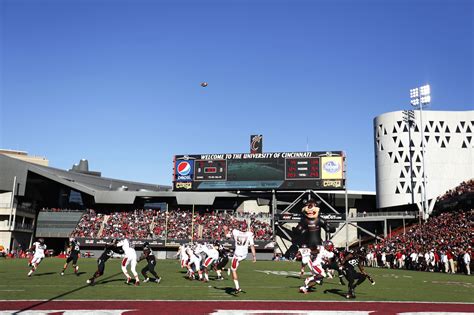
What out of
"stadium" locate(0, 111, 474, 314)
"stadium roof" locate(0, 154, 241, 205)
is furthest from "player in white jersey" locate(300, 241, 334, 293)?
"stadium roof" locate(0, 154, 241, 205)

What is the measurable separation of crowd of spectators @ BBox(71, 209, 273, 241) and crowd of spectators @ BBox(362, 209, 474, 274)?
18.1m

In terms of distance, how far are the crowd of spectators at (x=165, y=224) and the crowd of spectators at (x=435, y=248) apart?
18065 millimetres

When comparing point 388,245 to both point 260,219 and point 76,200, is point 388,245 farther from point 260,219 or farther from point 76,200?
point 76,200

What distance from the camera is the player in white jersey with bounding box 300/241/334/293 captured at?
16.7 meters

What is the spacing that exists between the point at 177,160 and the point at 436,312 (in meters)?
55.8

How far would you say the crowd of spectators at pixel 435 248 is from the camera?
114ft

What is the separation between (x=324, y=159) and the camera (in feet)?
204

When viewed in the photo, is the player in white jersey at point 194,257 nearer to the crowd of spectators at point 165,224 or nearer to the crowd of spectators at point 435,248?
the crowd of spectators at point 435,248

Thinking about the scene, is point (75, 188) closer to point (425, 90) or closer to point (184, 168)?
point (184, 168)

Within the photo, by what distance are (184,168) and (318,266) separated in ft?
161

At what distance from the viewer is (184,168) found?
2586 inches

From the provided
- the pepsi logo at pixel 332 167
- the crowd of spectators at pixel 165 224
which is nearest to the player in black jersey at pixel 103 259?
the crowd of spectators at pixel 165 224

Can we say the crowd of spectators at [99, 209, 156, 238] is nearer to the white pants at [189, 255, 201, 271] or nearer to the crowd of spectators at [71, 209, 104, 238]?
the crowd of spectators at [71, 209, 104, 238]

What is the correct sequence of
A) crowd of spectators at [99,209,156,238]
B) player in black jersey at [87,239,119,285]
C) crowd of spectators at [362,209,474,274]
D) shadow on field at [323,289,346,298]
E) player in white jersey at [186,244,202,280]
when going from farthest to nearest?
crowd of spectators at [99,209,156,238] < crowd of spectators at [362,209,474,274] < player in white jersey at [186,244,202,280] < player in black jersey at [87,239,119,285] < shadow on field at [323,289,346,298]
